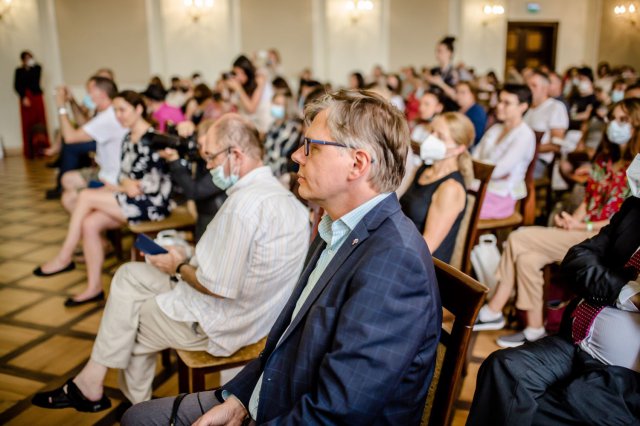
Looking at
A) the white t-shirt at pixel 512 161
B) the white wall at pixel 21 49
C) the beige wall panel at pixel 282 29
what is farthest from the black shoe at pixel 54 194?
the beige wall panel at pixel 282 29

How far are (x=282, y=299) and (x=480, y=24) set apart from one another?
1244 centimetres

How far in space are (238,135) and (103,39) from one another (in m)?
8.85

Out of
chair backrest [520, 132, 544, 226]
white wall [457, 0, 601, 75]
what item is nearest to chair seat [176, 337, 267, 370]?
chair backrest [520, 132, 544, 226]

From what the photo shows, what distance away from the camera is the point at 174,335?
1.96 meters

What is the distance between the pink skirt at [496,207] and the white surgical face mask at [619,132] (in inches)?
28.6

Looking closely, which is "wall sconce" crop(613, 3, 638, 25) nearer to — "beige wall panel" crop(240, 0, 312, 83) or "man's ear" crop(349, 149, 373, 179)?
"man's ear" crop(349, 149, 373, 179)

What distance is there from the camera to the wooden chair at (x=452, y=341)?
1180 mm

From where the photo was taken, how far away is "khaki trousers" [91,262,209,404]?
196 cm

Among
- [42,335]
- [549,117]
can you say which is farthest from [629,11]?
[42,335]

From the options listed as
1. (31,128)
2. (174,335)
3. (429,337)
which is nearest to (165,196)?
(174,335)

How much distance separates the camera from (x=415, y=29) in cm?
1251

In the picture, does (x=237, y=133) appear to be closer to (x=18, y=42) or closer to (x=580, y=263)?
(x=580, y=263)

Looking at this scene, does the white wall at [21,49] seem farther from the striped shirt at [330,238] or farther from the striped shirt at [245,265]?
the striped shirt at [330,238]

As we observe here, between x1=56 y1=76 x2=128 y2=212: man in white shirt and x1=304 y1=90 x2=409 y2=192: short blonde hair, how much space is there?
280 centimetres
